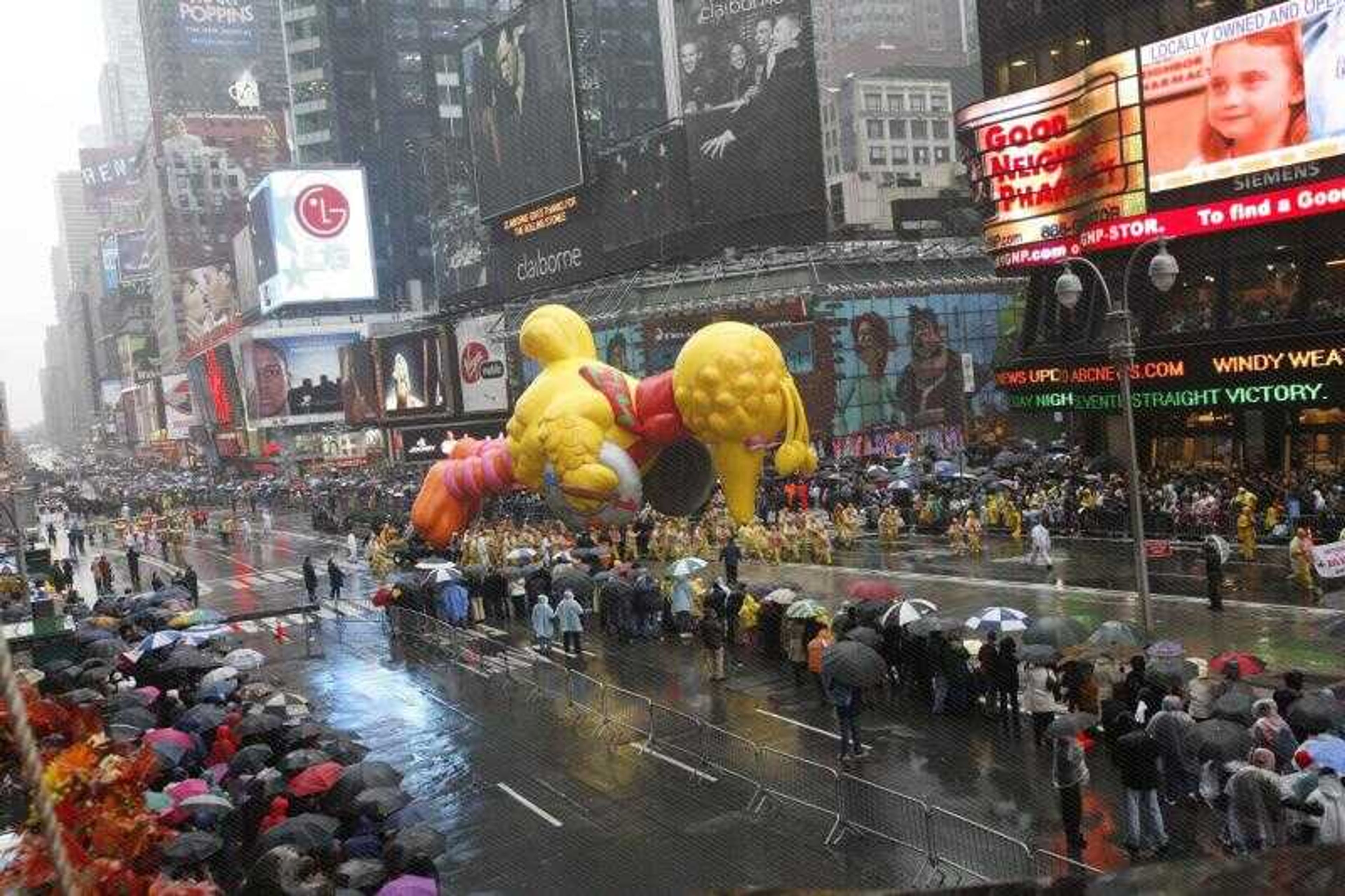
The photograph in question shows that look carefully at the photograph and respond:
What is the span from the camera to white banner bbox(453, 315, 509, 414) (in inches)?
2571

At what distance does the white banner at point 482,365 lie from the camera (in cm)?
6531

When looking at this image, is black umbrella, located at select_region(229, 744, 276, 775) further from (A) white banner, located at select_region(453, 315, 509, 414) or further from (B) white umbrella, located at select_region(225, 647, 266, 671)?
(A) white banner, located at select_region(453, 315, 509, 414)

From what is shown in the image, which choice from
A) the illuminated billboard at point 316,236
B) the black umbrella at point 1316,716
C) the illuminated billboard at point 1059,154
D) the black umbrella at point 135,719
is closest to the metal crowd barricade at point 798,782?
the black umbrella at point 1316,716

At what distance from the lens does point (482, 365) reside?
216ft

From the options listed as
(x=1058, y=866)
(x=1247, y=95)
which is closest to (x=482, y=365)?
(x=1247, y=95)

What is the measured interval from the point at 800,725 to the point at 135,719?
8.61 m

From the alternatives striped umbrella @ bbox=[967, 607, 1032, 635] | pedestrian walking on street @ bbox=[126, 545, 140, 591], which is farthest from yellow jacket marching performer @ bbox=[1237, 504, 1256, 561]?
pedestrian walking on street @ bbox=[126, 545, 140, 591]

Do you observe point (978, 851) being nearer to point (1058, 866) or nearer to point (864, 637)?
point (1058, 866)

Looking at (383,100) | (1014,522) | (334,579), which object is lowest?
(1014,522)

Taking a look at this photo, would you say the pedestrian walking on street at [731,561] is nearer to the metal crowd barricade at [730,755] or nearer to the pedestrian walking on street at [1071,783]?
the metal crowd barricade at [730,755]

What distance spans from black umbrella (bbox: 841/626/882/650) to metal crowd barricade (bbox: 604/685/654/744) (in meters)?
2.81

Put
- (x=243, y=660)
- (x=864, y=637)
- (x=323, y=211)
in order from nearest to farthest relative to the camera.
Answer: (x=864, y=637) < (x=243, y=660) < (x=323, y=211)

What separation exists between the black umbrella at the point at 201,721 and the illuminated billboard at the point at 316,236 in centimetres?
8721

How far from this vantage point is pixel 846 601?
78.2ft
